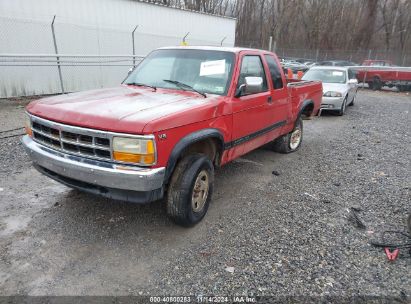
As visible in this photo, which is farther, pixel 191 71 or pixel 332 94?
pixel 332 94

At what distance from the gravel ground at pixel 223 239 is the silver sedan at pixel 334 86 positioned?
5369 mm

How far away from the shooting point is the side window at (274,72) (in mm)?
5059

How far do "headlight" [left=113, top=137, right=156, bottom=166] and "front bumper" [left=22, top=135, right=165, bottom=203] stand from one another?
0.25 feet

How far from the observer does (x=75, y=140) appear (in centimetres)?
305

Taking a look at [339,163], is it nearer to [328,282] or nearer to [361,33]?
[328,282]

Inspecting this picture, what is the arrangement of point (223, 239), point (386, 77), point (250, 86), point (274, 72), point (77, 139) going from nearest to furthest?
point (77, 139)
point (223, 239)
point (250, 86)
point (274, 72)
point (386, 77)

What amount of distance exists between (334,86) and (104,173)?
9.82 meters

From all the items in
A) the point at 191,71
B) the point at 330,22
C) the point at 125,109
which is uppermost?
the point at 330,22

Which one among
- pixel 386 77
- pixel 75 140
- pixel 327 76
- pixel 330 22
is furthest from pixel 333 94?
pixel 330 22

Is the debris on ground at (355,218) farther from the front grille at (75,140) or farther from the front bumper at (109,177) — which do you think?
the front grille at (75,140)

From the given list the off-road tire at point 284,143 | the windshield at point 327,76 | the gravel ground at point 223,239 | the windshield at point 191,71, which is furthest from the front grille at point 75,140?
the windshield at point 327,76

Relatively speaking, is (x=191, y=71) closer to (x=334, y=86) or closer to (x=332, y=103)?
(x=332, y=103)

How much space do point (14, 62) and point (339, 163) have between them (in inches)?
393

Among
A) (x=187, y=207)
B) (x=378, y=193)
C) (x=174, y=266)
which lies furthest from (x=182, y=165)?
(x=378, y=193)
